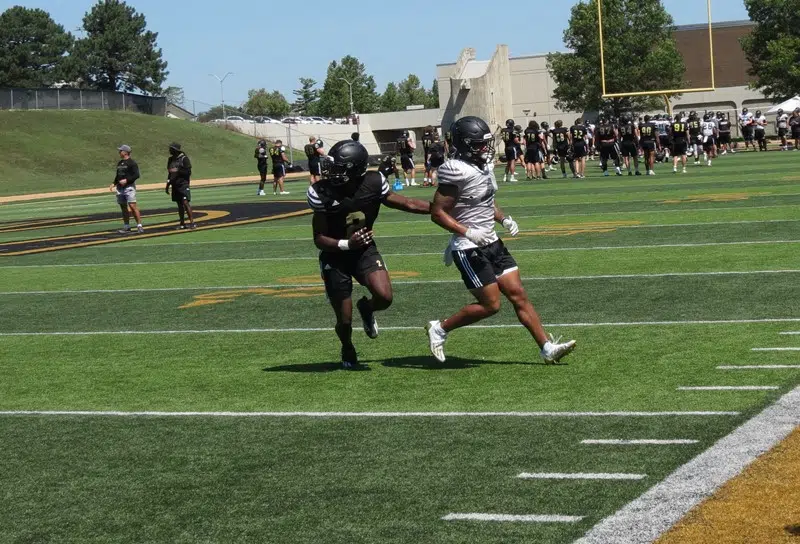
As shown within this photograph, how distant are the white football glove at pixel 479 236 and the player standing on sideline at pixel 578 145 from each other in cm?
2453

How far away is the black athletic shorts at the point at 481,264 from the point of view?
8852mm

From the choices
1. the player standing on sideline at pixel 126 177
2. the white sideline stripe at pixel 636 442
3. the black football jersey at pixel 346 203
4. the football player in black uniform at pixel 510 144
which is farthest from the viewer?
the football player in black uniform at pixel 510 144

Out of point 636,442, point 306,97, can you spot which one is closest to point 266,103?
point 306,97

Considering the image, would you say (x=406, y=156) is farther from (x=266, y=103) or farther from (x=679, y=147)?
(x=266, y=103)

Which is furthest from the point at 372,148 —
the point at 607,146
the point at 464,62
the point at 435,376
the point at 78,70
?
the point at 435,376

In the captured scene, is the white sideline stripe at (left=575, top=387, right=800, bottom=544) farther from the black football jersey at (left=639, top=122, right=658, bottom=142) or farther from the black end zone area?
the black football jersey at (left=639, top=122, right=658, bottom=142)

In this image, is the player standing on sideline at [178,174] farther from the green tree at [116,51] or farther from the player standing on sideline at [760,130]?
the green tree at [116,51]

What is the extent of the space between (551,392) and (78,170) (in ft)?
205

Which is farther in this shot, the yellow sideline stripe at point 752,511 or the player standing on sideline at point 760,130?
the player standing on sideline at point 760,130

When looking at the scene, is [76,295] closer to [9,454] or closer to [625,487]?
[9,454]

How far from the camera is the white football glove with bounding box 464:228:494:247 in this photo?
344 inches

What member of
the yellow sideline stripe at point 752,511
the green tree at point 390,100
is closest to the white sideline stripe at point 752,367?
the yellow sideline stripe at point 752,511

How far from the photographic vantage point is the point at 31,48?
104 metres

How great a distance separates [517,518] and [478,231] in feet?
11.8
